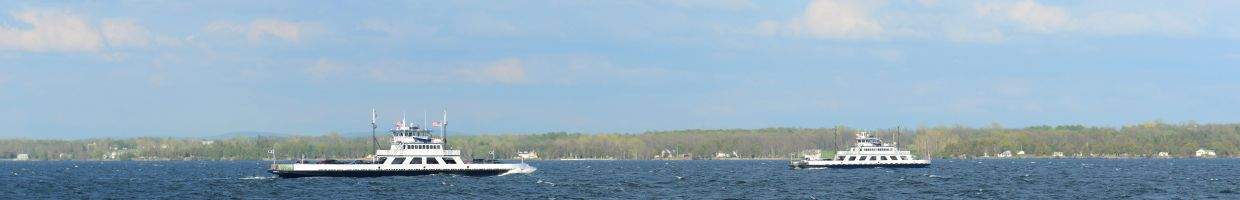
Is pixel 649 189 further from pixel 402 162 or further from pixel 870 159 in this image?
pixel 870 159

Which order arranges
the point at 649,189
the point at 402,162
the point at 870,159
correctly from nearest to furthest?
→ the point at 649,189 → the point at 402,162 → the point at 870,159

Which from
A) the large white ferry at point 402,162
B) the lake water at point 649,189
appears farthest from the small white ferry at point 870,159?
the large white ferry at point 402,162

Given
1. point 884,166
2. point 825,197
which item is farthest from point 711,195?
point 884,166

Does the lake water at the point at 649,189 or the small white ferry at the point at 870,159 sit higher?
the small white ferry at the point at 870,159

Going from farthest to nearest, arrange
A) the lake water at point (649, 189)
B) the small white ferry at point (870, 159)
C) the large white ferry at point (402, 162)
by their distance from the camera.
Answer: the small white ferry at point (870, 159)
the large white ferry at point (402, 162)
the lake water at point (649, 189)

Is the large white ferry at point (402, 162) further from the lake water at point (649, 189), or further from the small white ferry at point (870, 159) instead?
the small white ferry at point (870, 159)

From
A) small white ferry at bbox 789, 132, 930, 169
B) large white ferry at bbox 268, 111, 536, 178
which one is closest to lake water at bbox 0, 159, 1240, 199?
large white ferry at bbox 268, 111, 536, 178

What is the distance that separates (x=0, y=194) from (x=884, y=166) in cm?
9313

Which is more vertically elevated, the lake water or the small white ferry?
the small white ferry

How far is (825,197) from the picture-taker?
324 ft

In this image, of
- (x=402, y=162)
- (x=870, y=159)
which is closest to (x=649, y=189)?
(x=402, y=162)

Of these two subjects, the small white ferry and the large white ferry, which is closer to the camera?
the large white ferry

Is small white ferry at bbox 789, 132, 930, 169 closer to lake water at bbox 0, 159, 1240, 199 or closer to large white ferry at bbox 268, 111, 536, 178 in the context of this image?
lake water at bbox 0, 159, 1240, 199

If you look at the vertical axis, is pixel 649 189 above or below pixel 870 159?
below
